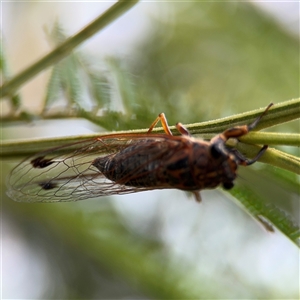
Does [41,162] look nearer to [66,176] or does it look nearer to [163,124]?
[66,176]

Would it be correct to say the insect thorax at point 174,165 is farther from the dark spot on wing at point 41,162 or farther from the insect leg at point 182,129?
the dark spot on wing at point 41,162

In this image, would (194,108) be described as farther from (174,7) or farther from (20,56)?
(20,56)

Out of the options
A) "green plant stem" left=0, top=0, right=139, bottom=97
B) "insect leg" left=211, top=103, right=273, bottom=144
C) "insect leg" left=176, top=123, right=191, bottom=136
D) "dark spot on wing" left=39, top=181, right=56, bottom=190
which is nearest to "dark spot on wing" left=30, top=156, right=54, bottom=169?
"dark spot on wing" left=39, top=181, right=56, bottom=190

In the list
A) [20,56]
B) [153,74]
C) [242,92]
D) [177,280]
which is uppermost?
[20,56]

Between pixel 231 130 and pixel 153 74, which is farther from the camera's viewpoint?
pixel 153 74

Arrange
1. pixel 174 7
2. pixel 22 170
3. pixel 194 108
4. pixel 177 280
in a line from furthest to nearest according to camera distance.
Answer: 1. pixel 174 7
2. pixel 177 280
3. pixel 194 108
4. pixel 22 170

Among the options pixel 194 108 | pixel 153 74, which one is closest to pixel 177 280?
pixel 194 108

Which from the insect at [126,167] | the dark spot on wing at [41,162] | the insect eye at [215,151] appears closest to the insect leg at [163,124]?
the insect at [126,167]

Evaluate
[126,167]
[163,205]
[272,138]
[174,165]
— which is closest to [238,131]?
[272,138]

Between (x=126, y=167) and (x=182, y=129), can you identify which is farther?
(x=126, y=167)
